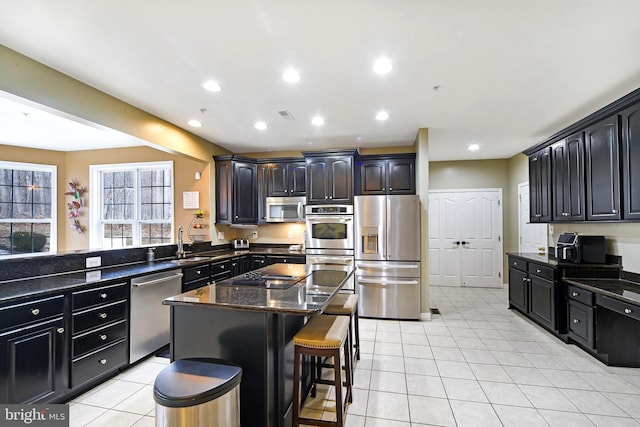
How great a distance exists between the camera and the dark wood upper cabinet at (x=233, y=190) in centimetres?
511

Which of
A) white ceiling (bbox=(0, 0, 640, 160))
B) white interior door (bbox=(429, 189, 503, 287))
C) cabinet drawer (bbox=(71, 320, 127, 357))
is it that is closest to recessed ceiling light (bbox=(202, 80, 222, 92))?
white ceiling (bbox=(0, 0, 640, 160))

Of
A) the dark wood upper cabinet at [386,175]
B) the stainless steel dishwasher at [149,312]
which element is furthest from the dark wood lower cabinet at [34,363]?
the dark wood upper cabinet at [386,175]

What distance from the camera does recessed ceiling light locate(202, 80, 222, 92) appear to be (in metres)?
2.87

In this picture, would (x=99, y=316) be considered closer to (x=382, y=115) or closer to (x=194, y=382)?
(x=194, y=382)

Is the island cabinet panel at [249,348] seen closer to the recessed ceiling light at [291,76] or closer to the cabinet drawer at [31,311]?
the cabinet drawer at [31,311]

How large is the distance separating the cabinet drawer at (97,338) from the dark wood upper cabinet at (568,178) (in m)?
5.06

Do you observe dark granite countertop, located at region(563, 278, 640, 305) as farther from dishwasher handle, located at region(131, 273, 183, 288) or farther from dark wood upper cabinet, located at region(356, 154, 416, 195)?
dishwasher handle, located at region(131, 273, 183, 288)

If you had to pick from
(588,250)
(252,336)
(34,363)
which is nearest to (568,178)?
(588,250)

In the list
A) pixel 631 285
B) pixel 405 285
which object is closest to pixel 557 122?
pixel 631 285

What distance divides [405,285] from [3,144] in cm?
711

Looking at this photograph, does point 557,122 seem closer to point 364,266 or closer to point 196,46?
point 364,266

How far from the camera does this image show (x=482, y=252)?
Answer: 6340 millimetres

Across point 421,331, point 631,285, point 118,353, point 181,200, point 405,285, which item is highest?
point 181,200

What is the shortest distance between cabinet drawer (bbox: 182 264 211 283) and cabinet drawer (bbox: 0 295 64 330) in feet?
4.59
